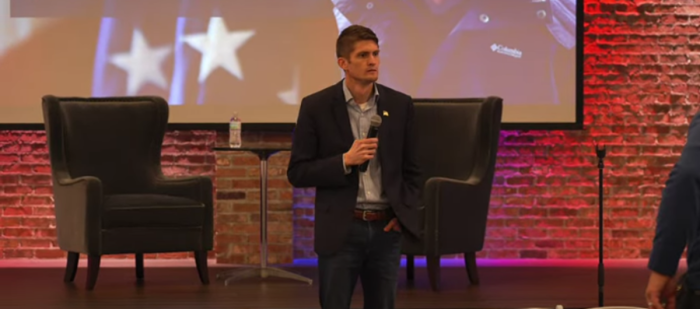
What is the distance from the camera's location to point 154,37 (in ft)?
21.8

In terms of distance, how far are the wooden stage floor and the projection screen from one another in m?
1.02

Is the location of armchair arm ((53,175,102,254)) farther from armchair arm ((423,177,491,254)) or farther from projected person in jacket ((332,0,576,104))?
projected person in jacket ((332,0,576,104))

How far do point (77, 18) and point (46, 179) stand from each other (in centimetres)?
112

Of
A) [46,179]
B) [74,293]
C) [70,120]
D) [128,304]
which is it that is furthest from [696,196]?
[46,179]

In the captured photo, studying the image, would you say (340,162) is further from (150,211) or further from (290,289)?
(150,211)

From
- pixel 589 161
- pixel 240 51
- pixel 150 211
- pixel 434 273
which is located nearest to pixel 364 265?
pixel 434 273

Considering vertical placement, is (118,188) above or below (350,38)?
below

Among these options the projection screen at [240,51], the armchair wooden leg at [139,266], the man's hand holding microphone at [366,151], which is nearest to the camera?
the man's hand holding microphone at [366,151]

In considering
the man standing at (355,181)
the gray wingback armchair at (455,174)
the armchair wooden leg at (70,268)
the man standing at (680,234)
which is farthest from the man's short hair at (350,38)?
the armchair wooden leg at (70,268)

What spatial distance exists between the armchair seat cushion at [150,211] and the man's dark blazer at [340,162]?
8.12 ft

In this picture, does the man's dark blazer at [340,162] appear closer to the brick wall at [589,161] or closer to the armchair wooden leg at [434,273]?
the armchair wooden leg at [434,273]

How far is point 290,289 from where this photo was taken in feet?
18.1

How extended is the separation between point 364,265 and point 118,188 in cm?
319

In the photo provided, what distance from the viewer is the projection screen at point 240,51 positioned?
6645 millimetres
